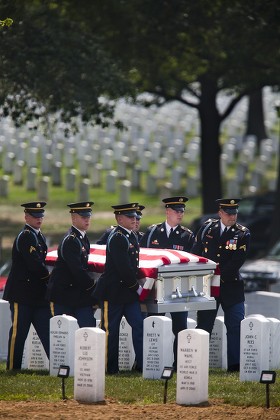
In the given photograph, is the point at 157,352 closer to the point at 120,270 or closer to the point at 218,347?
the point at 120,270

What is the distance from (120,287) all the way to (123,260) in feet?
0.93

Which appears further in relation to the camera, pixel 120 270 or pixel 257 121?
pixel 257 121

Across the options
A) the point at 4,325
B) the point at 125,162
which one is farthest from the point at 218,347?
the point at 125,162

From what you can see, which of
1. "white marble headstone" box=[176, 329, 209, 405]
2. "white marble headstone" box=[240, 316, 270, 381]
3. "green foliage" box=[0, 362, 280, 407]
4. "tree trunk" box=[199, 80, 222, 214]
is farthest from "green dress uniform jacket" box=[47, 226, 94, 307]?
"tree trunk" box=[199, 80, 222, 214]

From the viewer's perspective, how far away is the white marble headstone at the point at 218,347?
48.9 feet

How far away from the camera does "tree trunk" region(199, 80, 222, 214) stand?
30.2 meters

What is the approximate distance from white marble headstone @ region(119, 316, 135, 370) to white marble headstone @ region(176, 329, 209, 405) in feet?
8.13

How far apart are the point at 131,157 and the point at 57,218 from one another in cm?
698

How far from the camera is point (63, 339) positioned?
13.7 metres

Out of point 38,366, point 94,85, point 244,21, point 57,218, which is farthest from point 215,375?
point 57,218

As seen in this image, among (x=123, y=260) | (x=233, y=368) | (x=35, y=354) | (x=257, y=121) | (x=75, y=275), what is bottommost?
(x=233, y=368)

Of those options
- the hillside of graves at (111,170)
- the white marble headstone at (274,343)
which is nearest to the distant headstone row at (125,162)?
the hillside of graves at (111,170)

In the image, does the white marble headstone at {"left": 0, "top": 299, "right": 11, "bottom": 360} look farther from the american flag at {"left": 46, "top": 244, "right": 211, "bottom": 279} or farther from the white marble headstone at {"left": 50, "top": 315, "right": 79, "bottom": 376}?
the white marble headstone at {"left": 50, "top": 315, "right": 79, "bottom": 376}

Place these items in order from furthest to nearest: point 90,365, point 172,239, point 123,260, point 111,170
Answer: point 111,170, point 172,239, point 123,260, point 90,365
